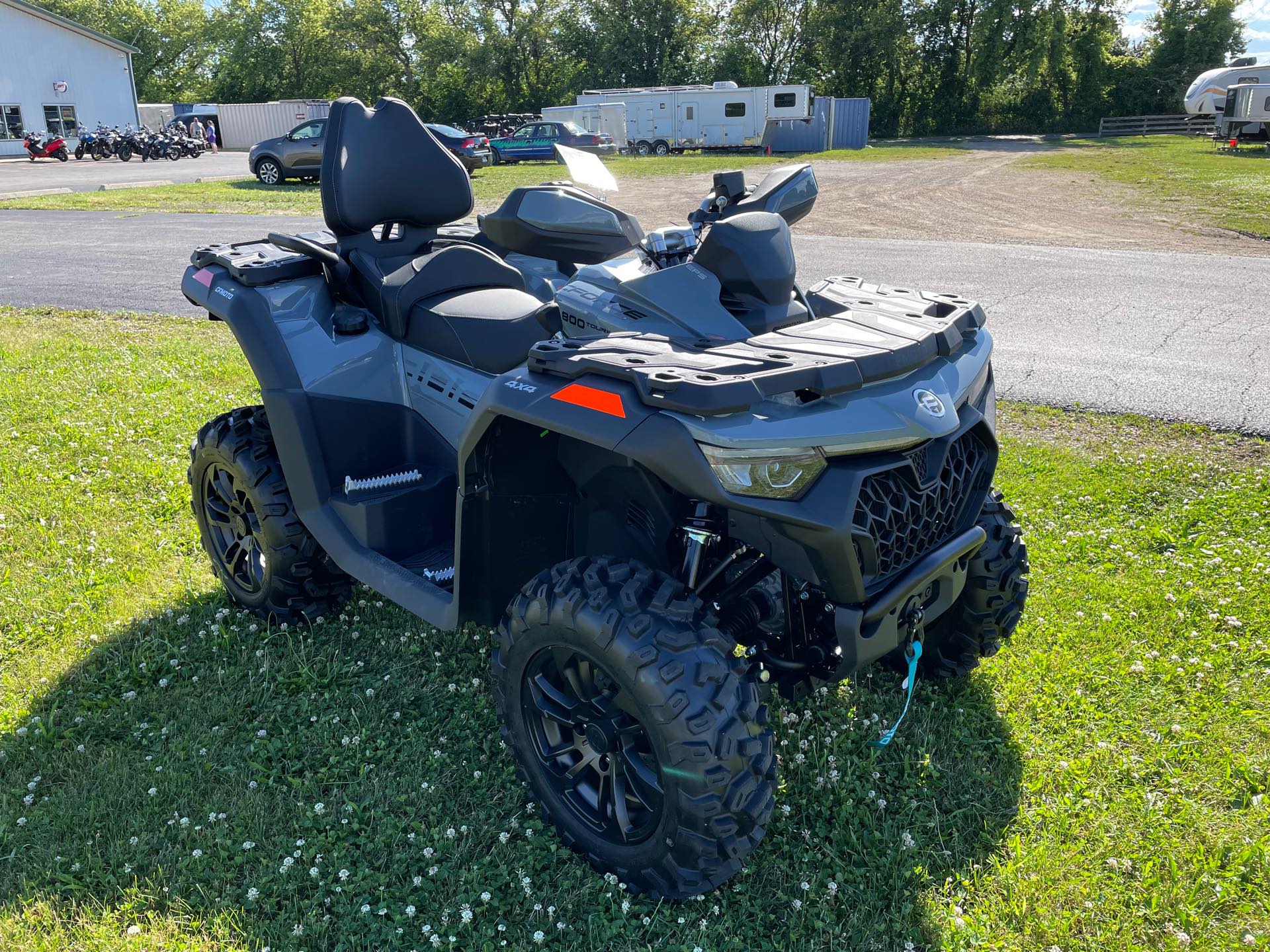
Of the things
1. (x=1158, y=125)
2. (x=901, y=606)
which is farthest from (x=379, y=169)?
(x=1158, y=125)

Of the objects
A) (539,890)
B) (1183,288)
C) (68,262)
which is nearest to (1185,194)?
(1183,288)

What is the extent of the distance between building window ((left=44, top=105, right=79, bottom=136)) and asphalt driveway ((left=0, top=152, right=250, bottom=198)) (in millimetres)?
4913

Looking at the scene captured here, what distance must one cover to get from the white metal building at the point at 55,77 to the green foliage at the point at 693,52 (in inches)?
540

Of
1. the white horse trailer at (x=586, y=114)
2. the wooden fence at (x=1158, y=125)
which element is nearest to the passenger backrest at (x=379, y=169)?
the white horse trailer at (x=586, y=114)

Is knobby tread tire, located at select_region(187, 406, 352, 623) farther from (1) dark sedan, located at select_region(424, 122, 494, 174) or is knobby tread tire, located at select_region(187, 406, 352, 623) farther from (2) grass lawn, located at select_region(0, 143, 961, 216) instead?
(1) dark sedan, located at select_region(424, 122, 494, 174)

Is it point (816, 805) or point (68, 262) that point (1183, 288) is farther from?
point (68, 262)

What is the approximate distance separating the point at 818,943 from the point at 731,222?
1803 millimetres

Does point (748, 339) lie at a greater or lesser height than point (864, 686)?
greater

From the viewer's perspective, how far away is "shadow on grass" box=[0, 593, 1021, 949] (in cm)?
239

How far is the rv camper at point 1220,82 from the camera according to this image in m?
32.4

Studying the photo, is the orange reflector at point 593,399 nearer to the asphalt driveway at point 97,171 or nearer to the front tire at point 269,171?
the front tire at point 269,171

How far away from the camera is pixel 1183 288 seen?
9.46 m

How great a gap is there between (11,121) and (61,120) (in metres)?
2.42

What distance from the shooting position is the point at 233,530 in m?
3.66
